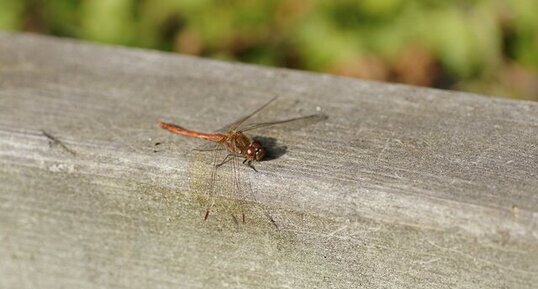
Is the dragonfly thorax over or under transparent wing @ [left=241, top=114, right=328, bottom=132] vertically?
under

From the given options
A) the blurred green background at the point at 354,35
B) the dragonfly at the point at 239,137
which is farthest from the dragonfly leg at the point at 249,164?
the blurred green background at the point at 354,35

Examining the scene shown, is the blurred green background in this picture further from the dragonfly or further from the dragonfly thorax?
the dragonfly thorax

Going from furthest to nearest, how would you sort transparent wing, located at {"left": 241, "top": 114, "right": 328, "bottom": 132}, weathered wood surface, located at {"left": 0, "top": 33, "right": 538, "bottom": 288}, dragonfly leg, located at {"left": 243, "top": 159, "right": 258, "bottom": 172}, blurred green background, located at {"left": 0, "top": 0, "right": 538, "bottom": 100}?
1. blurred green background, located at {"left": 0, "top": 0, "right": 538, "bottom": 100}
2. transparent wing, located at {"left": 241, "top": 114, "right": 328, "bottom": 132}
3. dragonfly leg, located at {"left": 243, "top": 159, "right": 258, "bottom": 172}
4. weathered wood surface, located at {"left": 0, "top": 33, "right": 538, "bottom": 288}

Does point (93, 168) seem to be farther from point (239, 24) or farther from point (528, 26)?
point (528, 26)

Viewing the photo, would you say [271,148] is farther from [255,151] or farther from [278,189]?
[278,189]

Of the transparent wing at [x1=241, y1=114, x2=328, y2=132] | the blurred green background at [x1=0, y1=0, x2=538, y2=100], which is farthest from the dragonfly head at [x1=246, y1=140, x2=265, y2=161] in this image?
the blurred green background at [x1=0, y1=0, x2=538, y2=100]

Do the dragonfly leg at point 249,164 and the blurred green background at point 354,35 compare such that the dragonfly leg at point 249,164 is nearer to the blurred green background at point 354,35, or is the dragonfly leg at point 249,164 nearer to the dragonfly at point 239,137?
the dragonfly at point 239,137
